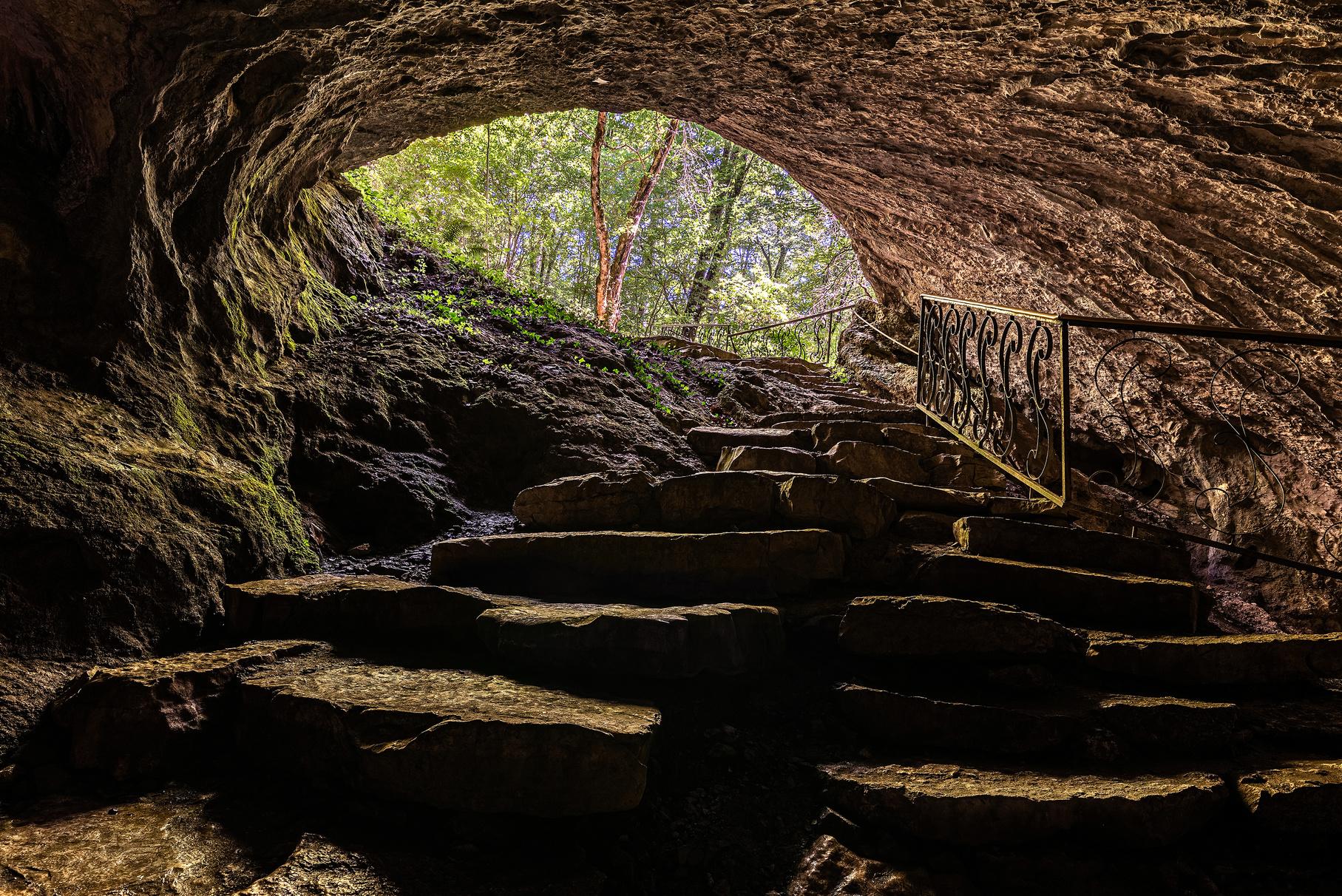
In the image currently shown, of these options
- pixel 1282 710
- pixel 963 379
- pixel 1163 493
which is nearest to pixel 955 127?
pixel 963 379

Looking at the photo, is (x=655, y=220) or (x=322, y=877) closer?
(x=322, y=877)

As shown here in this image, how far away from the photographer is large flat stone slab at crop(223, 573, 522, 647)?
3133 mm

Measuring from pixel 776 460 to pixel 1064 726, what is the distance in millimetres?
2356

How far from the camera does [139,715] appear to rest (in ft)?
7.91

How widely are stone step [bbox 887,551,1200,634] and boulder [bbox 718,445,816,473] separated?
4.58ft

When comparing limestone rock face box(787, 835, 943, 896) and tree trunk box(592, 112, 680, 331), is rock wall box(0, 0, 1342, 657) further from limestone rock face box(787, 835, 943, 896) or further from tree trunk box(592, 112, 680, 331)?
tree trunk box(592, 112, 680, 331)

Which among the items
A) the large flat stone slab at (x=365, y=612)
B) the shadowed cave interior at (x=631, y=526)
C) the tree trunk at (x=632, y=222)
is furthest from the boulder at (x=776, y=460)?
the tree trunk at (x=632, y=222)

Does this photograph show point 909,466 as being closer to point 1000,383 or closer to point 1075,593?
point 1000,383

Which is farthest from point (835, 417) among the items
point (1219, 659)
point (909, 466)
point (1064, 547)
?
point (1219, 659)

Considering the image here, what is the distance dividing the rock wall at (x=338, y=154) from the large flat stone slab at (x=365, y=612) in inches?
11.6

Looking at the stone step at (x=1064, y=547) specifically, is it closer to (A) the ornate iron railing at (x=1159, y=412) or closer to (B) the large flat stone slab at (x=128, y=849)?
(A) the ornate iron railing at (x=1159, y=412)

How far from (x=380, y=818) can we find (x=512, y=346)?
15.2 feet

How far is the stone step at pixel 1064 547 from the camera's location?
3723 millimetres

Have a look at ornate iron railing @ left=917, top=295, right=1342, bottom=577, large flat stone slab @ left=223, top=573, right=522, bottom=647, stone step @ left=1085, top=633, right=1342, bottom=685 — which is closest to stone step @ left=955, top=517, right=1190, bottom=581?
ornate iron railing @ left=917, top=295, right=1342, bottom=577
